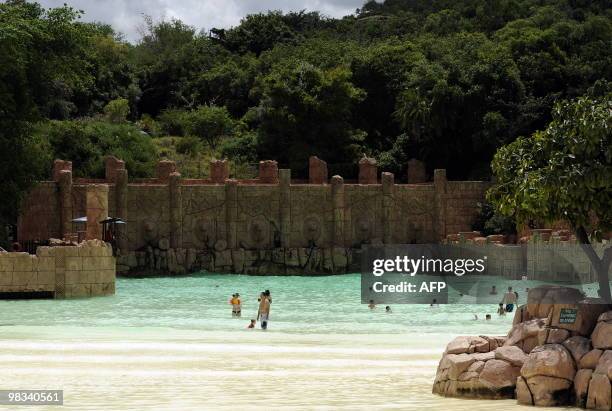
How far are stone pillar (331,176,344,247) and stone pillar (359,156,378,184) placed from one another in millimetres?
3091

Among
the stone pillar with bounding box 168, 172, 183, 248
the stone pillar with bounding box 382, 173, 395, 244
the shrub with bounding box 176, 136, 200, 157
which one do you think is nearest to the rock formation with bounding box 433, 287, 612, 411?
the stone pillar with bounding box 168, 172, 183, 248

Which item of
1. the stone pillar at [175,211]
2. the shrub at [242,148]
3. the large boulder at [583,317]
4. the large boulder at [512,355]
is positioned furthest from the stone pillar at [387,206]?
the large boulder at [583,317]

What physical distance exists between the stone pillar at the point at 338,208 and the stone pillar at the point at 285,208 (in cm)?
278

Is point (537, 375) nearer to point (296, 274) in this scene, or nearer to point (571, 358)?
point (571, 358)

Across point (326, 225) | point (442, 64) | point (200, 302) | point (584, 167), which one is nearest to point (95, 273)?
point (200, 302)

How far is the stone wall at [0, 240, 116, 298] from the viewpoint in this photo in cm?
4794

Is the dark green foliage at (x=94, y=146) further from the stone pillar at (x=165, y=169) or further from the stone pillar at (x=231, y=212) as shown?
the stone pillar at (x=231, y=212)

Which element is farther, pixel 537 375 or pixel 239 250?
pixel 239 250

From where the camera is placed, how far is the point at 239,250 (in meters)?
73.0

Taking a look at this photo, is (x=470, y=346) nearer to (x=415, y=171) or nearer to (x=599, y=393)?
(x=599, y=393)

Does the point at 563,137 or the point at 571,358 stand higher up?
the point at 563,137

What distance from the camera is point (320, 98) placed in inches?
3189

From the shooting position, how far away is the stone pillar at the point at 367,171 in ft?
252

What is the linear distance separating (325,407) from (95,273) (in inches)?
1220
